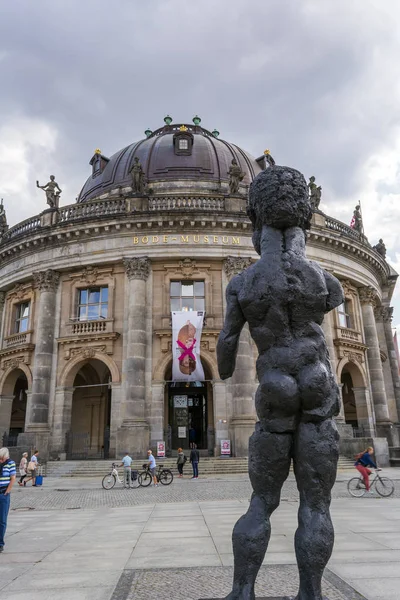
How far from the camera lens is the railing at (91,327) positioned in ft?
83.5

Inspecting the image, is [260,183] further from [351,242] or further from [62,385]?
[351,242]

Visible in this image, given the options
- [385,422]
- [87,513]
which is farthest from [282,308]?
[385,422]

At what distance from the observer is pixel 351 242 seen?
29.5 meters

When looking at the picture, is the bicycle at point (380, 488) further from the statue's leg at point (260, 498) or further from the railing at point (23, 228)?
the railing at point (23, 228)

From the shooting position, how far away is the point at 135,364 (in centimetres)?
2384

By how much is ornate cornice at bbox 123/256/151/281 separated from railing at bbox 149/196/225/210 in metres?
3.32

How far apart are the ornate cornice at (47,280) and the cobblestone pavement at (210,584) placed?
2351 cm

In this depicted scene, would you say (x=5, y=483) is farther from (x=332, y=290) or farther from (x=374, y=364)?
(x=374, y=364)

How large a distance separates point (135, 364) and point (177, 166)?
53.7 feet

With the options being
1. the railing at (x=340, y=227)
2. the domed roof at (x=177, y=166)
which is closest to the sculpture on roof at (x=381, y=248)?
the railing at (x=340, y=227)

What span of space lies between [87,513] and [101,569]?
19.2 feet

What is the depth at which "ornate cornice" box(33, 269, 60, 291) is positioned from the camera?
2684 cm

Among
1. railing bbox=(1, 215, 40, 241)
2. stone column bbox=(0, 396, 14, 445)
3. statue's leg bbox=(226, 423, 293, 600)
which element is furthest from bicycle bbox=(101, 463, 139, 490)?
railing bbox=(1, 215, 40, 241)

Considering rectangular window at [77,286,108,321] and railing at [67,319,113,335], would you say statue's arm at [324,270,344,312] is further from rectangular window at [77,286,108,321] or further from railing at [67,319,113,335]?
rectangular window at [77,286,108,321]
